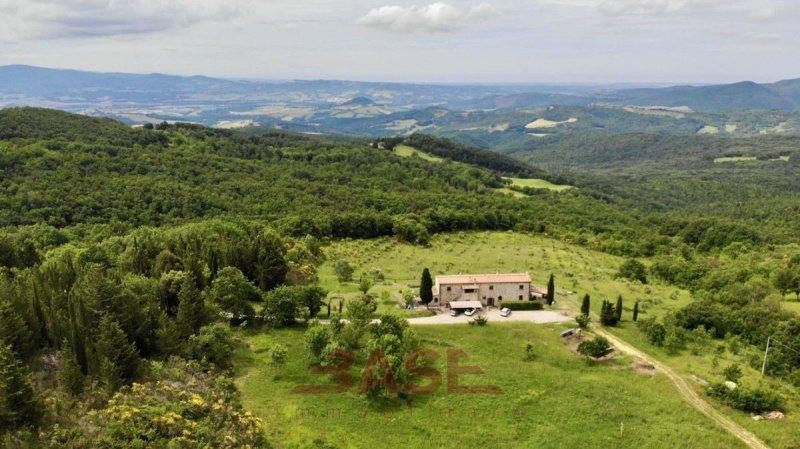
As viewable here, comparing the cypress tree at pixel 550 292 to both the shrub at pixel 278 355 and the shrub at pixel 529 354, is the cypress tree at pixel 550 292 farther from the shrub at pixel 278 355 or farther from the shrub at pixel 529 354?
the shrub at pixel 278 355

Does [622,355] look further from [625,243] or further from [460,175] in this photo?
[460,175]

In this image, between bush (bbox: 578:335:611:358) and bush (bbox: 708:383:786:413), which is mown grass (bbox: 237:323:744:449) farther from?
bush (bbox: 708:383:786:413)

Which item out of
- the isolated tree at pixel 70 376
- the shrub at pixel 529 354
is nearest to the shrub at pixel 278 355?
the isolated tree at pixel 70 376

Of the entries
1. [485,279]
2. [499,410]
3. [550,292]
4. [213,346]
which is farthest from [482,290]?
[213,346]

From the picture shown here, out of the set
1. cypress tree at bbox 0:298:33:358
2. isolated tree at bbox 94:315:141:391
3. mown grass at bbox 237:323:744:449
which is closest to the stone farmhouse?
mown grass at bbox 237:323:744:449

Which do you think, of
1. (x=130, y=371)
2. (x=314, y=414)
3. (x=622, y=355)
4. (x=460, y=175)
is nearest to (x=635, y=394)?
(x=622, y=355)

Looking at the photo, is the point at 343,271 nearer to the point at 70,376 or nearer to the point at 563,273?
the point at 563,273
